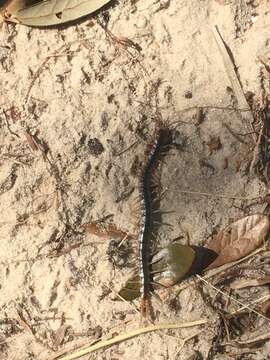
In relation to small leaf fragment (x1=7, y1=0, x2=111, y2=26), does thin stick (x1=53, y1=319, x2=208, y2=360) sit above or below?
below

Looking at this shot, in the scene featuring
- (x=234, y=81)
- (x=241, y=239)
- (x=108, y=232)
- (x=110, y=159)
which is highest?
(x=234, y=81)

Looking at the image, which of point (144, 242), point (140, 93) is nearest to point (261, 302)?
point (144, 242)

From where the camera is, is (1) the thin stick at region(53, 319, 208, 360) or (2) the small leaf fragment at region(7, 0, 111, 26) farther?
(2) the small leaf fragment at region(7, 0, 111, 26)

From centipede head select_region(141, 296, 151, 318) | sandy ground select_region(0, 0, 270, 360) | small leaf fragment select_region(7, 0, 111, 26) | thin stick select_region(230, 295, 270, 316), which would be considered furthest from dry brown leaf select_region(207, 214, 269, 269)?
small leaf fragment select_region(7, 0, 111, 26)

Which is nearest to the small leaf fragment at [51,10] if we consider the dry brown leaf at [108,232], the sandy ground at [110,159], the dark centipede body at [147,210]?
the sandy ground at [110,159]

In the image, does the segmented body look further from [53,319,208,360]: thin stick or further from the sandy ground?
[53,319,208,360]: thin stick

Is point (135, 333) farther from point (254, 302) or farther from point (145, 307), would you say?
point (254, 302)

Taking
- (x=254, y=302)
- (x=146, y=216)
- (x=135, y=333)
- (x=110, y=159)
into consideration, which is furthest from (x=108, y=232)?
(x=254, y=302)

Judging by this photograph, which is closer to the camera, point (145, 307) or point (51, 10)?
point (145, 307)

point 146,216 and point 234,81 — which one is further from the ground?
point 234,81
